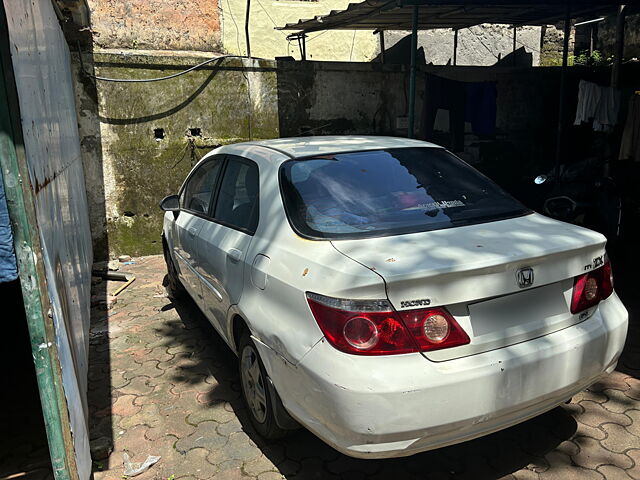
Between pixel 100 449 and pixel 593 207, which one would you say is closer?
pixel 100 449

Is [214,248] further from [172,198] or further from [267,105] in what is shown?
[267,105]

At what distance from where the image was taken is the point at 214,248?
3338 millimetres

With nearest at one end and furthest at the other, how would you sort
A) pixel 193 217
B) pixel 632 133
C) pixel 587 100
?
pixel 193 217, pixel 632 133, pixel 587 100

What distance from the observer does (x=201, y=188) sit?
4.13 m

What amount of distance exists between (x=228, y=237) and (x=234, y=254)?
0.79 ft

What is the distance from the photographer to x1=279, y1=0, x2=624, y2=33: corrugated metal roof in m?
6.31

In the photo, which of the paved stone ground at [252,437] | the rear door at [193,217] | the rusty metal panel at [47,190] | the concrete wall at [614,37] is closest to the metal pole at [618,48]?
the concrete wall at [614,37]

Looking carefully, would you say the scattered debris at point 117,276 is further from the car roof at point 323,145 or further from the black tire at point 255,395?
the black tire at point 255,395

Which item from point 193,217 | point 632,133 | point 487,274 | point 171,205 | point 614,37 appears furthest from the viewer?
point 614,37

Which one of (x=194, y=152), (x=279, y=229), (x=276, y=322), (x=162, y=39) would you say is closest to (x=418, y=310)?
(x=276, y=322)

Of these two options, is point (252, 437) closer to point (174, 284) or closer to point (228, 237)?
point (228, 237)

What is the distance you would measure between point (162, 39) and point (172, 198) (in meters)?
7.64

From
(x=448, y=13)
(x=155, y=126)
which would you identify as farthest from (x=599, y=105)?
(x=155, y=126)

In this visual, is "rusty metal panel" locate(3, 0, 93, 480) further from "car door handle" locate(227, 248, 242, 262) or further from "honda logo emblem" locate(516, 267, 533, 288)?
"honda logo emblem" locate(516, 267, 533, 288)
